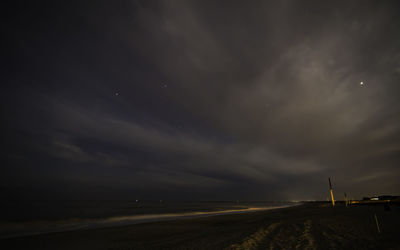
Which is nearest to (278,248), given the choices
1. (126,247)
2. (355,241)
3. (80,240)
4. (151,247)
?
(355,241)

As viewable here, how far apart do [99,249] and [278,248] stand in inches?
483

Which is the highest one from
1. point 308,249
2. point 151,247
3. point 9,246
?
point 308,249

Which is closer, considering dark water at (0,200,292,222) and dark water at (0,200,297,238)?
dark water at (0,200,297,238)

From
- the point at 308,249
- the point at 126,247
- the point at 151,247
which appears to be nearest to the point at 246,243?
the point at 308,249

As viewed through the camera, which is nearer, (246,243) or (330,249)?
(330,249)

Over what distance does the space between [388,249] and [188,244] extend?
11.9m

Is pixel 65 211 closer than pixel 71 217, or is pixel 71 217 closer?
pixel 71 217

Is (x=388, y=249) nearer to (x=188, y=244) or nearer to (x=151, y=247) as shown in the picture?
(x=188, y=244)

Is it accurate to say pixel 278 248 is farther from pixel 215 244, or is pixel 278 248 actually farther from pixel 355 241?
pixel 355 241

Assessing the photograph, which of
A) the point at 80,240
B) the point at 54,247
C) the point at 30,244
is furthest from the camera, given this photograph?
the point at 80,240

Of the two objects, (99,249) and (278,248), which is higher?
(278,248)

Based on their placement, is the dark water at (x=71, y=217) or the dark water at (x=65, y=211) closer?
the dark water at (x=71, y=217)

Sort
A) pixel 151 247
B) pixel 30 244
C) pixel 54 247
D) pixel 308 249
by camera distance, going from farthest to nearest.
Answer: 1. pixel 30 244
2. pixel 54 247
3. pixel 151 247
4. pixel 308 249

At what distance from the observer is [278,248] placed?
38.2 feet
